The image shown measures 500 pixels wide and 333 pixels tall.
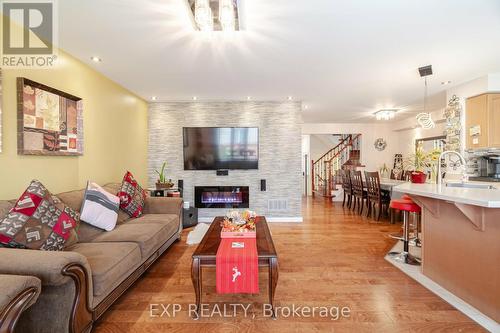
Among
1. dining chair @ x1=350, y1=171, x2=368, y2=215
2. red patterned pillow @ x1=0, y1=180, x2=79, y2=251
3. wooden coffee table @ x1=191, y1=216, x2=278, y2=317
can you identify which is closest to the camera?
red patterned pillow @ x1=0, y1=180, x2=79, y2=251

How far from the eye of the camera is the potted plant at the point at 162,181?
14.3ft

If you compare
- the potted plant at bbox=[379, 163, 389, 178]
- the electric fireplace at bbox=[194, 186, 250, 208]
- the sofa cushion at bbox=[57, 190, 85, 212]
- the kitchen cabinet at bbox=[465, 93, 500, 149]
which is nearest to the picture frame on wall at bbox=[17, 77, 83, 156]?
the sofa cushion at bbox=[57, 190, 85, 212]

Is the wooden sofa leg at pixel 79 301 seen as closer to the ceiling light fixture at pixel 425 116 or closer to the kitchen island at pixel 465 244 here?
the kitchen island at pixel 465 244

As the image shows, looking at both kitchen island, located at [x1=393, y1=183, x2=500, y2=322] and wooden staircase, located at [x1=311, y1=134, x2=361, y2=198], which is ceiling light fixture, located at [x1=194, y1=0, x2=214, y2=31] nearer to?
kitchen island, located at [x1=393, y1=183, x2=500, y2=322]

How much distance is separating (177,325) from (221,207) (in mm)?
2977

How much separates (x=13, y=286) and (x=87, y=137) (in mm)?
2407

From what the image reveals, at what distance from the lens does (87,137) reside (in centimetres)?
309

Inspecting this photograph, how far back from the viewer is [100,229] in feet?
8.15

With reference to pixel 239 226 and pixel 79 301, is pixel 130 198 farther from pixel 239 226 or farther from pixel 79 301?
pixel 79 301

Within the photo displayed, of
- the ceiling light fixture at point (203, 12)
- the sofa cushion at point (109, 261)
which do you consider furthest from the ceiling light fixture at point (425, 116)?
the sofa cushion at point (109, 261)

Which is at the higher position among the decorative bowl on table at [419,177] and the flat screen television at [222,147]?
the flat screen television at [222,147]

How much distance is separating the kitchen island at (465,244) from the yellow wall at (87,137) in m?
3.76

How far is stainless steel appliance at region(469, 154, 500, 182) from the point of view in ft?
12.4

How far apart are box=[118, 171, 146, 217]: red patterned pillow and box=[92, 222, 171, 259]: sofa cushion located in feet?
1.12
